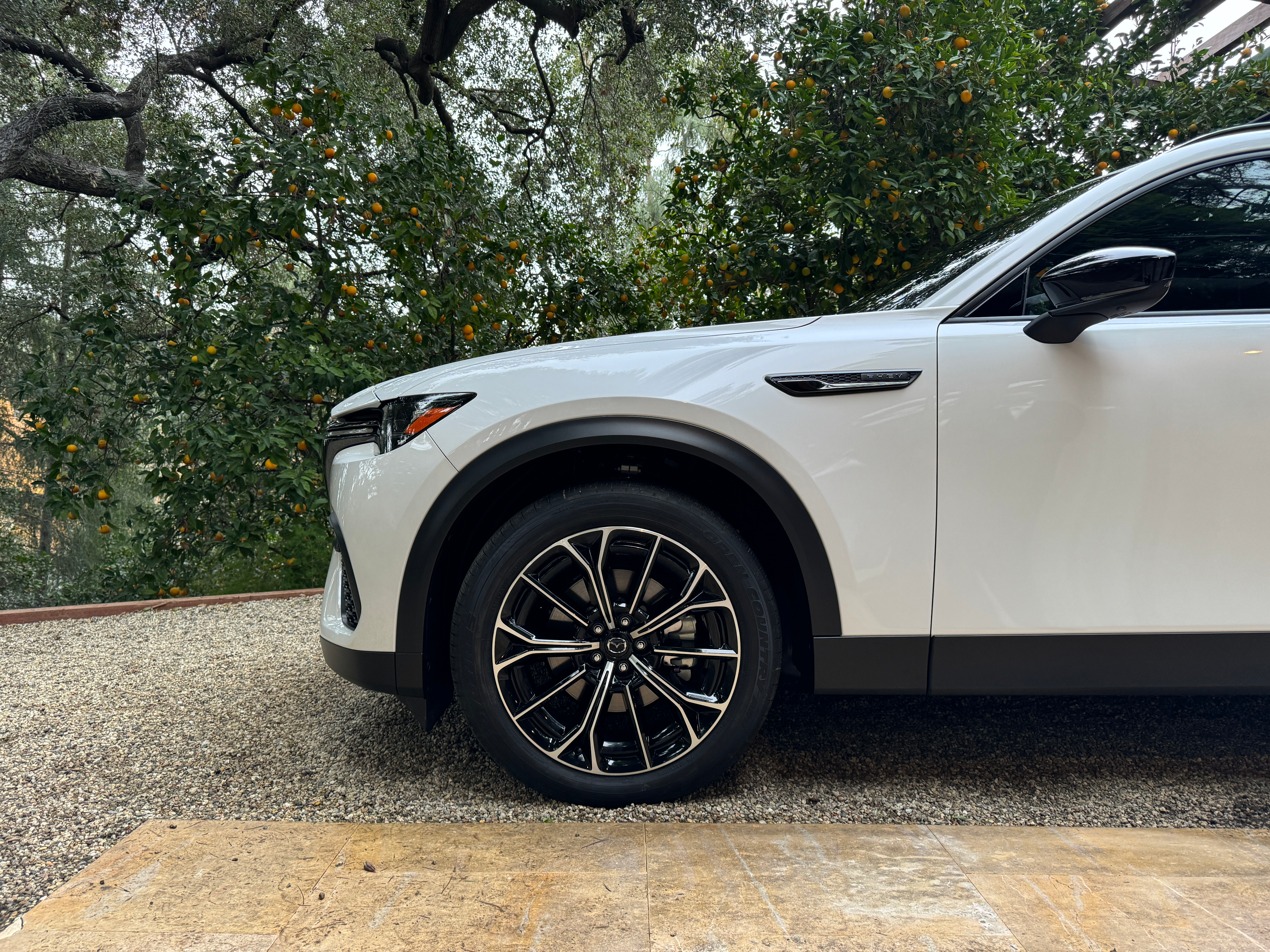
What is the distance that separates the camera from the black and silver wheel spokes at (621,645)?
1.74 meters

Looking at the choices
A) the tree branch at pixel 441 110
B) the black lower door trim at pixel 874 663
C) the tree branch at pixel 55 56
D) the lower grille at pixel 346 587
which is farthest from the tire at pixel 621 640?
the tree branch at pixel 55 56

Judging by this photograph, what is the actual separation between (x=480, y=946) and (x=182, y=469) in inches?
163

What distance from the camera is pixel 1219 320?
5.65 ft

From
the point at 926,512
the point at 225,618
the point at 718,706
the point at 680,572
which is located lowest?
the point at 225,618

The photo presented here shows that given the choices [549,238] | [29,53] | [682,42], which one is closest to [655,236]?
[549,238]

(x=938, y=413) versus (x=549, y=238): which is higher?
(x=549, y=238)

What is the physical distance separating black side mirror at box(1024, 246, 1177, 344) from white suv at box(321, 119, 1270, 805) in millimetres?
13

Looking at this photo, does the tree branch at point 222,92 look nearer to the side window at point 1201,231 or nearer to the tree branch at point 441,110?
the tree branch at point 441,110

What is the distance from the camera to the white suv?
1.68 metres

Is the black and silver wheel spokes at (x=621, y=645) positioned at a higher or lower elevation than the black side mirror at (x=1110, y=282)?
lower

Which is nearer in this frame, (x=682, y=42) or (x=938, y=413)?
(x=938, y=413)

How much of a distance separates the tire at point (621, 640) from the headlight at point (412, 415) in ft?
1.08

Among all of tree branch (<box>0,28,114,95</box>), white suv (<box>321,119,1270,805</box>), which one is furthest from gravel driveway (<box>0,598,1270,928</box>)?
tree branch (<box>0,28,114,95</box>)

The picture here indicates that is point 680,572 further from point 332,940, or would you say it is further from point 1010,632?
point 332,940
